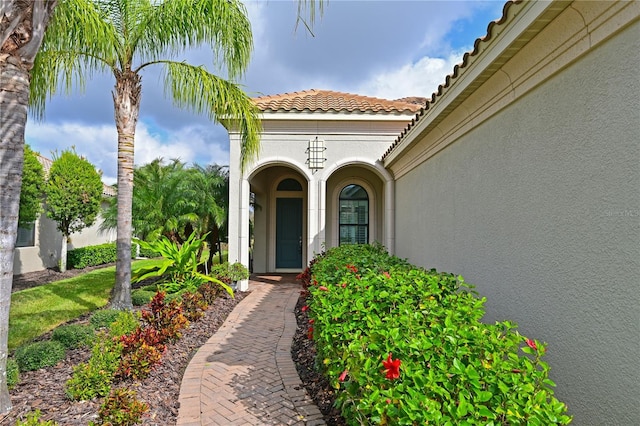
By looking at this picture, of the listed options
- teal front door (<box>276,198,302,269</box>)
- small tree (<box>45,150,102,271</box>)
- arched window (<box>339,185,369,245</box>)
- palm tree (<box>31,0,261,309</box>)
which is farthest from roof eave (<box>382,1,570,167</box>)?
small tree (<box>45,150,102,271</box>)

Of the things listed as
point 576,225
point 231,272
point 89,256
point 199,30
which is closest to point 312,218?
point 231,272

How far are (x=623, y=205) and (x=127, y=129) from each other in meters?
8.11

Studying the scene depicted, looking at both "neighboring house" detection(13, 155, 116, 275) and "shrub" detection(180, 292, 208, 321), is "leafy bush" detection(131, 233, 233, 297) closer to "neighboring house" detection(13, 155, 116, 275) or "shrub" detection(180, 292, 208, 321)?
"shrub" detection(180, 292, 208, 321)

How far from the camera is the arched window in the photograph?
13.1 meters

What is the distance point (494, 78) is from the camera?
149 inches

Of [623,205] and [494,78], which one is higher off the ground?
[494,78]

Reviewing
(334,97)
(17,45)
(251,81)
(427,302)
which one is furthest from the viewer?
(334,97)

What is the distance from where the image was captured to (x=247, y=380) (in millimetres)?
4352

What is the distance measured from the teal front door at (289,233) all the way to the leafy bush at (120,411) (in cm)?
1100

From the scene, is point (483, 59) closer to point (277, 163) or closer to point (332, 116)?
point (332, 116)

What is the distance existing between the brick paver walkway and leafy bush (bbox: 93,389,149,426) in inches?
20.2

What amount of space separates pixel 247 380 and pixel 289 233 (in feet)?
32.2

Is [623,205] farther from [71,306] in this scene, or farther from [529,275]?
[71,306]

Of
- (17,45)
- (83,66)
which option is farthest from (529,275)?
(83,66)
